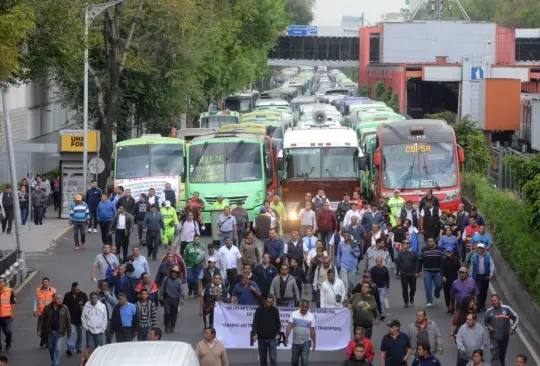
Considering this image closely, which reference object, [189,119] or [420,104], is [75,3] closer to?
[189,119]

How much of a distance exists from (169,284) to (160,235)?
7779 millimetres

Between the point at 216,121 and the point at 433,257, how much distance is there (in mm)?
35856

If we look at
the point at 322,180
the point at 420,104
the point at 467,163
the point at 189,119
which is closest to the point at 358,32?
the point at 420,104

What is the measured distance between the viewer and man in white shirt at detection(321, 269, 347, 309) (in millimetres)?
19891

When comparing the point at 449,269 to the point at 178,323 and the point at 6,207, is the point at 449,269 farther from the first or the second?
the point at 6,207

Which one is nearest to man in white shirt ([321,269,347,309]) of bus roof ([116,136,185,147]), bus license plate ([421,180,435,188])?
bus license plate ([421,180,435,188])

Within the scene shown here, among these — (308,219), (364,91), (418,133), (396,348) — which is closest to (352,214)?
(308,219)

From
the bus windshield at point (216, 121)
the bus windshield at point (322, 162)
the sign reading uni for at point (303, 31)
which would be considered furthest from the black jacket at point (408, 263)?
the sign reading uni for at point (303, 31)

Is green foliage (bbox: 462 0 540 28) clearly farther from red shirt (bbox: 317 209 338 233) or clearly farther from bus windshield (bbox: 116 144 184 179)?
red shirt (bbox: 317 209 338 233)

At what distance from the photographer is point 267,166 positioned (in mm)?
34000

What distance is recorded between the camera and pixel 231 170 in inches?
1314

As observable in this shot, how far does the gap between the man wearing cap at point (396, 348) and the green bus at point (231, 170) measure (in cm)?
1589

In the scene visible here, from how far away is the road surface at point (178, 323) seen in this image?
19500mm

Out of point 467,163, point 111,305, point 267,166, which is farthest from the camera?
point 467,163
